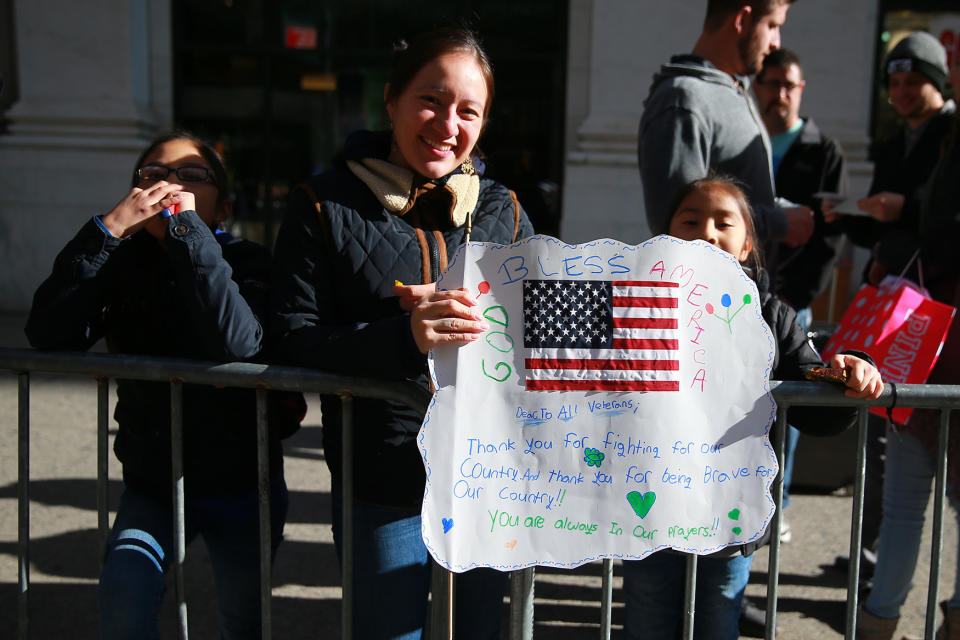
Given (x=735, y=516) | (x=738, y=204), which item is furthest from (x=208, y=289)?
(x=738, y=204)

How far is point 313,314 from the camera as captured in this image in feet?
6.57

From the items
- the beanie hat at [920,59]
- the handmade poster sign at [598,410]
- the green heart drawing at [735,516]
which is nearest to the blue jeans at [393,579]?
the handmade poster sign at [598,410]

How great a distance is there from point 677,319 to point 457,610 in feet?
3.08

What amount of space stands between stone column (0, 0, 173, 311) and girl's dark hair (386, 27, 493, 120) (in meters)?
7.53

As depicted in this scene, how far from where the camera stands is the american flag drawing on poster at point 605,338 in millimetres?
1843

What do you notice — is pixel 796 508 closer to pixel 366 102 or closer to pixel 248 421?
pixel 248 421

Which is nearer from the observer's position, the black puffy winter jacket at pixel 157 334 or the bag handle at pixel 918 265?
the black puffy winter jacket at pixel 157 334

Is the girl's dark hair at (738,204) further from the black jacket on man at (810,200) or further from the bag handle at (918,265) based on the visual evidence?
the black jacket on man at (810,200)

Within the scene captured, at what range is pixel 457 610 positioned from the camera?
2.14 meters

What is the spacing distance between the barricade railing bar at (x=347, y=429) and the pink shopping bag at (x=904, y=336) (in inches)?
17.8

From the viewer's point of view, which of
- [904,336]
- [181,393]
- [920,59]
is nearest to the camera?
[181,393]

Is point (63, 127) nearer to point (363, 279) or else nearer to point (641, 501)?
point (363, 279)

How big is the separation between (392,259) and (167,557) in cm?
100

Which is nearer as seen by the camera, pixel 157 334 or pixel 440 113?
pixel 440 113
